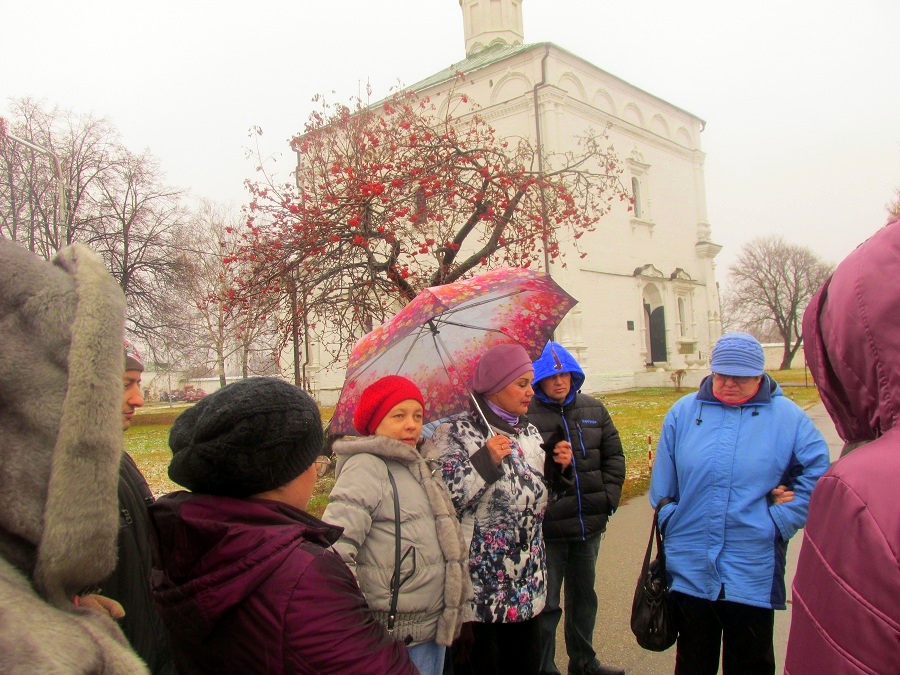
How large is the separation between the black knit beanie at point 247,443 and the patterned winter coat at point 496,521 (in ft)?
4.52

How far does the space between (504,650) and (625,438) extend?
1057 cm

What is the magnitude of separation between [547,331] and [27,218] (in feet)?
62.5

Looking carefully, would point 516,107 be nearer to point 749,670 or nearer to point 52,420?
point 749,670

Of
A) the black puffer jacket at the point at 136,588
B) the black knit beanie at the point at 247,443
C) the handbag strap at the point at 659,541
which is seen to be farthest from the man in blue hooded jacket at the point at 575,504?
the black knit beanie at the point at 247,443

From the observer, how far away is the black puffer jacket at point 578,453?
4.07m

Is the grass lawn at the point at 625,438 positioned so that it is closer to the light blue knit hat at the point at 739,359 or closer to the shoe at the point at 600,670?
the shoe at the point at 600,670

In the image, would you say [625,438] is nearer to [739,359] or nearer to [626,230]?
[739,359]

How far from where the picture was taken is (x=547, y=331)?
439 cm

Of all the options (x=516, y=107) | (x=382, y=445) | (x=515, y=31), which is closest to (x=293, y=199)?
(x=382, y=445)

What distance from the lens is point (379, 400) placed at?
9.66ft

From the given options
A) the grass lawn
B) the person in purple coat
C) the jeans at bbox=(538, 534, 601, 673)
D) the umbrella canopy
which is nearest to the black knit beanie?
the person in purple coat

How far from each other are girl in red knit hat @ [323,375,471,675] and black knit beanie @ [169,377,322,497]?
0.86 metres

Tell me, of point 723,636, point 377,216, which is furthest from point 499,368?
point 377,216

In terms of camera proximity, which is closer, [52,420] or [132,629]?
[52,420]
